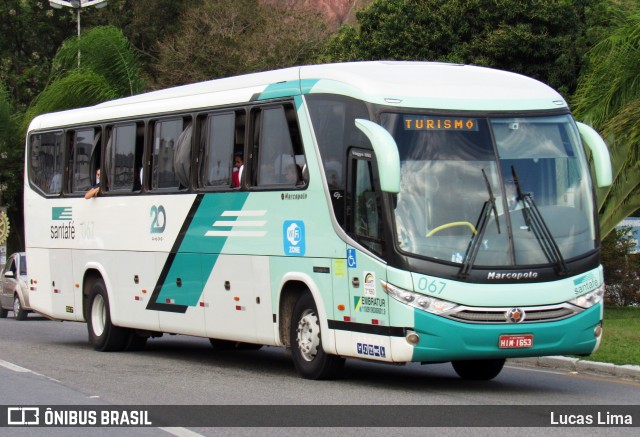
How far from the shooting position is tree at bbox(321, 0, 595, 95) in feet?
119

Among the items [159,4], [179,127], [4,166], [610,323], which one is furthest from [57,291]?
[159,4]

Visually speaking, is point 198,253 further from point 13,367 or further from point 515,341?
point 515,341

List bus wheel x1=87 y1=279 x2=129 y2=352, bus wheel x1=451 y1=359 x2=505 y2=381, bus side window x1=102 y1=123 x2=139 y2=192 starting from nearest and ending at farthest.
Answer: bus wheel x1=451 y1=359 x2=505 y2=381, bus side window x1=102 y1=123 x2=139 y2=192, bus wheel x1=87 y1=279 x2=129 y2=352

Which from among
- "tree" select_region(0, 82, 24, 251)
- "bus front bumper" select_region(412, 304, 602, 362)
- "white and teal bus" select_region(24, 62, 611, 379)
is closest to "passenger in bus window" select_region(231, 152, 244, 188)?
"white and teal bus" select_region(24, 62, 611, 379)

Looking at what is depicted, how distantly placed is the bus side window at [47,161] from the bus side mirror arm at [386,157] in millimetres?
9339

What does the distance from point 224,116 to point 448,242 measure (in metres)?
4.50

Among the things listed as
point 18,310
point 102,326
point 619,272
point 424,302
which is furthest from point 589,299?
point 18,310

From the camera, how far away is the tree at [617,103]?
22719mm

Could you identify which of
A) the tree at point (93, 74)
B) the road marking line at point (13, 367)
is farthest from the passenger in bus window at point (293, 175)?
the tree at point (93, 74)

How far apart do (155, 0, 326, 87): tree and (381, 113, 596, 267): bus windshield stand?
35.8m

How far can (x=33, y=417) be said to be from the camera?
443 inches

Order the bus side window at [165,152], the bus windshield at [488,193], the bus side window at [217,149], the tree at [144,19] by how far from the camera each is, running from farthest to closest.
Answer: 1. the tree at [144,19]
2. the bus side window at [165,152]
3. the bus side window at [217,149]
4. the bus windshield at [488,193]
